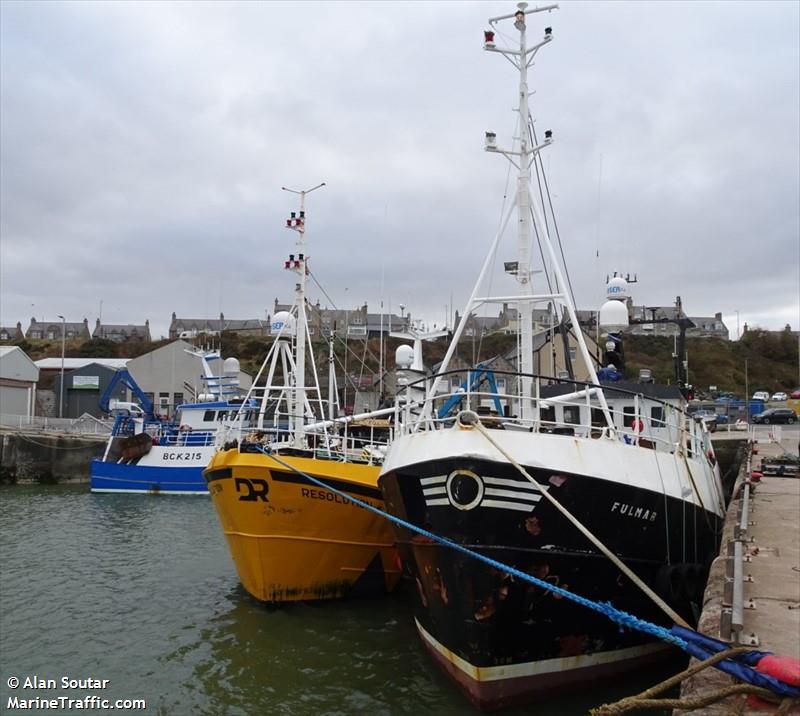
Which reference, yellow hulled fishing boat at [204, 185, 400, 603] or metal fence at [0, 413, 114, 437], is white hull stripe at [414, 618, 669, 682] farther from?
metal fence at [0, 413, 114, 437]

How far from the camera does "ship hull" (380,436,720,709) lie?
24.6ft

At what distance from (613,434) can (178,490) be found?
87.0ft

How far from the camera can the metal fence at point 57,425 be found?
39.0 m

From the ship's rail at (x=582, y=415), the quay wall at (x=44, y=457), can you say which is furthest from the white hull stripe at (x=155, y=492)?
the ship's rail at (x=582, y=415)

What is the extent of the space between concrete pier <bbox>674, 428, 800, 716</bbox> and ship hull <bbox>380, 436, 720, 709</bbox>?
1058 mm

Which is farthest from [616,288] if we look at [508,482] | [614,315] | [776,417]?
[776,417]

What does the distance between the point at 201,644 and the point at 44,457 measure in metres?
29.1

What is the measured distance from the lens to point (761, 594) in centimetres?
679

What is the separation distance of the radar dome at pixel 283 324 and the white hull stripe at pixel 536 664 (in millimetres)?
10029

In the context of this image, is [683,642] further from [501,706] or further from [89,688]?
[89,688]

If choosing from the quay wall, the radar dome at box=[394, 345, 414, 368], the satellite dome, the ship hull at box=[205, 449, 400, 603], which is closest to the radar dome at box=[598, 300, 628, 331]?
the satellite dome

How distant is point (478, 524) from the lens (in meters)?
7.49

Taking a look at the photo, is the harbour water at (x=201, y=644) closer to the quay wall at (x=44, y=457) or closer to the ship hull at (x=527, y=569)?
the ship hull at (x=527, y=569)

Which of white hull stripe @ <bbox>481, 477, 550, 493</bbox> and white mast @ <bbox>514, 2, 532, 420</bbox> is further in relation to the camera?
white mast @ <bbox>514, 2, 532, 420</bbox>
